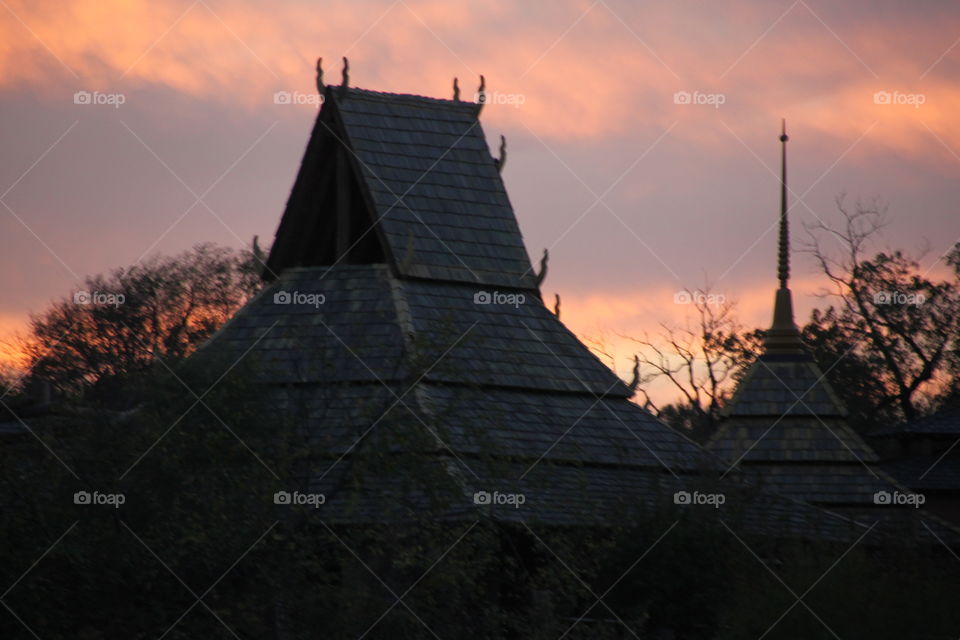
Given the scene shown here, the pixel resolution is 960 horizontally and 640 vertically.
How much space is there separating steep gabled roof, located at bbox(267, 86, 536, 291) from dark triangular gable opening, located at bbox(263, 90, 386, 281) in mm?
20

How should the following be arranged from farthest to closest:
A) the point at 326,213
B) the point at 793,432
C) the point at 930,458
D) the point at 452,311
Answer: the point at 930,458, the point at 793,432, the point at 326,213, the point at 452,311

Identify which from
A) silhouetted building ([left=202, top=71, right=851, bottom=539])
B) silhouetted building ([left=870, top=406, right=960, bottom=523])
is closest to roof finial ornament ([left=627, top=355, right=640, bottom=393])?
silhouetted building ([left=202, top=71, right=851, bottom=539])

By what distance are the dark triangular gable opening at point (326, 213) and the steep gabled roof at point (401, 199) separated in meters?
0.02

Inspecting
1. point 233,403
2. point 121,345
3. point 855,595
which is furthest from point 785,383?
point 121,345

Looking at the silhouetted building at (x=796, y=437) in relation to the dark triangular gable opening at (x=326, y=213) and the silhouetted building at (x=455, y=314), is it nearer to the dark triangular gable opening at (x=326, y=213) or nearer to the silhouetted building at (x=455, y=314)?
the silhouetted building at (x=455, y=314)

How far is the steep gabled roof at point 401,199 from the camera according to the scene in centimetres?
2959

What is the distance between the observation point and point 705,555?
2234 centimetres

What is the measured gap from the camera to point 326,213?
31.2 metres

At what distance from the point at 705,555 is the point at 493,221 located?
10.8 metres

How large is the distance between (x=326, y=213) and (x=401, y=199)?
→ 80.4 inches

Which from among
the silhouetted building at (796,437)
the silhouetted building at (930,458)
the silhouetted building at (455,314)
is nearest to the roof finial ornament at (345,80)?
the silhouetted building at (455,314)

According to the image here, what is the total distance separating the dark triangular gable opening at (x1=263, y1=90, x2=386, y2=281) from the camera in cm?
3016

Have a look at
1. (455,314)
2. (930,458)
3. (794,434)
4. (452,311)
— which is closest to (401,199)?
(455,314)

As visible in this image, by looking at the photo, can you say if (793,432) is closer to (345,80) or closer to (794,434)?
(794,434)
